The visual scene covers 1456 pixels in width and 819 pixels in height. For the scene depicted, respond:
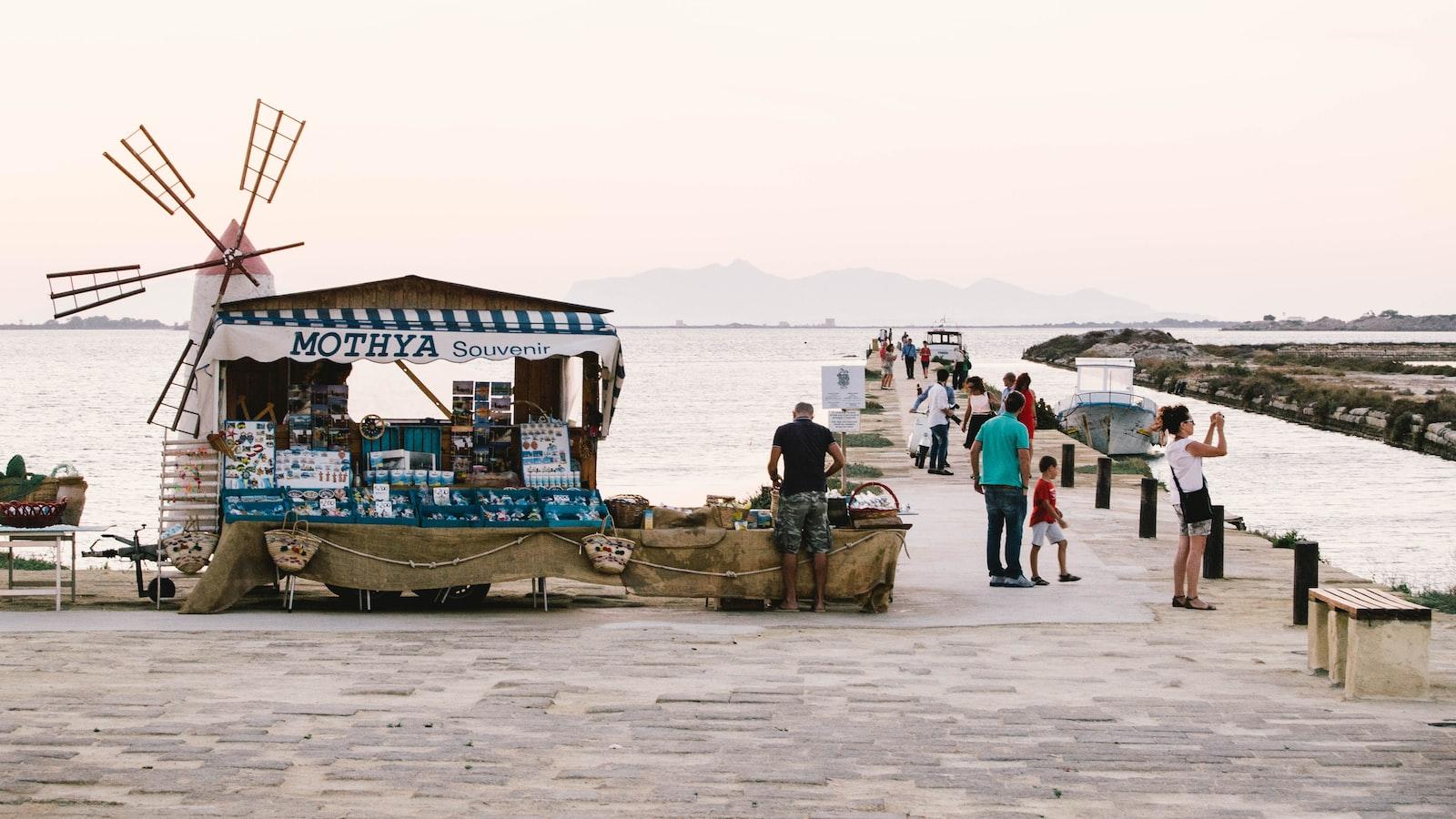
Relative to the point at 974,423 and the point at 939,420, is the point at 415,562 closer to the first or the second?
the point at 974,423

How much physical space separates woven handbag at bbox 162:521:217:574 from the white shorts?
7.29m

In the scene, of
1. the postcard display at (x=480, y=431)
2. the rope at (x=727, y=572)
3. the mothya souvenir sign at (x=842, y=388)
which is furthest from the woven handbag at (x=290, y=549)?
the mothya souvenir sign at (x=842, y=388)

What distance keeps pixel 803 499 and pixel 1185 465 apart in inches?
126

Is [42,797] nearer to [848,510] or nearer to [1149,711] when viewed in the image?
[1149,711]

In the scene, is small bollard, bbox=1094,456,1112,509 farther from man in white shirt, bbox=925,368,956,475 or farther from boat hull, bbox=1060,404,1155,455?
boat hull, bbox=1060,404,1155,455

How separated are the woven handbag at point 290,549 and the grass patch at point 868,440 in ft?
67.3

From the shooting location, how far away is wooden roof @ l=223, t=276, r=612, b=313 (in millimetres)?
13172

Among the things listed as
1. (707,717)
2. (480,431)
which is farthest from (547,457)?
(707,717)

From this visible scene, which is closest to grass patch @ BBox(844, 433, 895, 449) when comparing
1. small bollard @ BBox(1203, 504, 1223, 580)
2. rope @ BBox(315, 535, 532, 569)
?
small bollard @ BBox(1203, 504, 1223, 580)

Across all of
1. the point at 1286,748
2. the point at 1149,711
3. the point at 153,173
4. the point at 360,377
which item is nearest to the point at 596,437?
the point at 360,377

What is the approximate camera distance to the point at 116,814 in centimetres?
665

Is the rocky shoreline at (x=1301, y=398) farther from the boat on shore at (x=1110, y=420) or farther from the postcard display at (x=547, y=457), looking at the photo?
the postcard display at (x=547, y=457)

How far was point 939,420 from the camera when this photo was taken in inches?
1009

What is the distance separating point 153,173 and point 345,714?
9.30 metres
